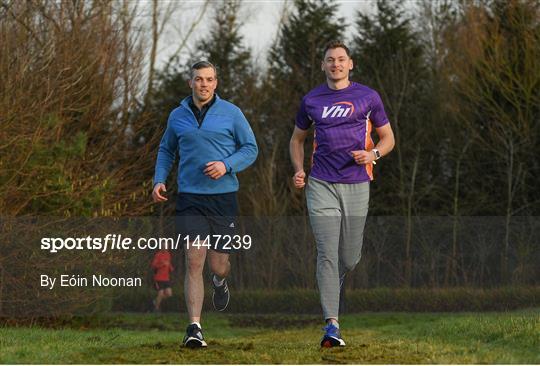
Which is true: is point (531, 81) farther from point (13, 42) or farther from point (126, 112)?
point (13, 42)

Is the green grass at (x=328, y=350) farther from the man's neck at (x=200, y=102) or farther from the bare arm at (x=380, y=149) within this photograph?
the man's neck at (x=200, y=102)

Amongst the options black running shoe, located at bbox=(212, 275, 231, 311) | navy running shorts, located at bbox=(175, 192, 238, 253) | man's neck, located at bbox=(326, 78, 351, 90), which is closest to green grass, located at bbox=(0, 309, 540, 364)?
black running shoe, located at bbox=(212, 275, 231, 311)

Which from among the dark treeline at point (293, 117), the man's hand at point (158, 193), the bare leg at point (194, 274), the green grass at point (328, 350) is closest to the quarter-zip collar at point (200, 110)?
the man's hand at point (158, 193)

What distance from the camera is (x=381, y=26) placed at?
3144cm

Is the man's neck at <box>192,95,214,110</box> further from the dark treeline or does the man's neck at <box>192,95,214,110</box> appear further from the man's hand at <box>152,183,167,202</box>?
the dark treeline

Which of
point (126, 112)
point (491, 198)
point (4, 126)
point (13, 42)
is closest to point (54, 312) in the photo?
point (4, 126)

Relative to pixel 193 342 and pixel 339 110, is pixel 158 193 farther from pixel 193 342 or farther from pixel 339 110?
pixel 339 110

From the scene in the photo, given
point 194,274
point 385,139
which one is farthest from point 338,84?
point 194,274

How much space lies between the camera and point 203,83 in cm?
779

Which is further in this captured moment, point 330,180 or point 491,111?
point 491,111

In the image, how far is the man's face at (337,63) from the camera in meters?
7.64

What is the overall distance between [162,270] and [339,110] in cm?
995

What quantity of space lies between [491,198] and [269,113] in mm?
6924

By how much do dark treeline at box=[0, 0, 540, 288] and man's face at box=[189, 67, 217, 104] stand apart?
7399 mm
